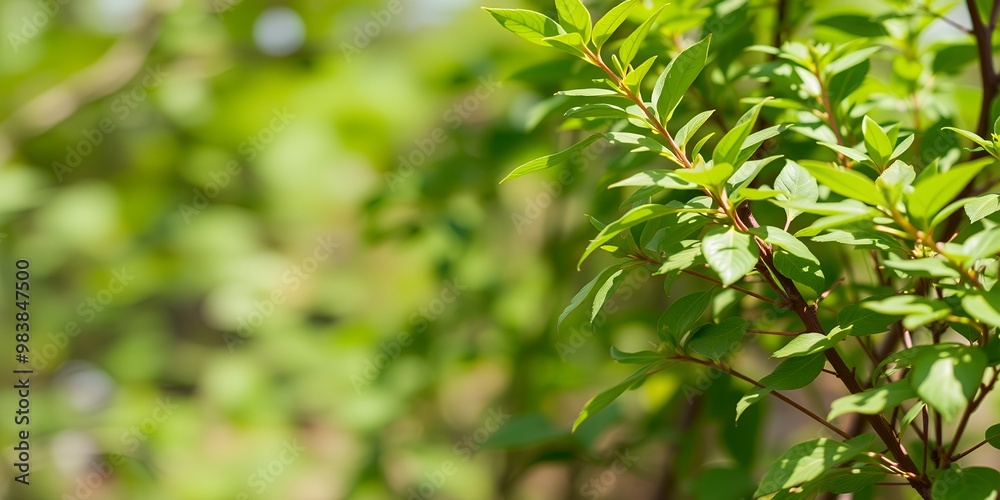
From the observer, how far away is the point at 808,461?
368 mm

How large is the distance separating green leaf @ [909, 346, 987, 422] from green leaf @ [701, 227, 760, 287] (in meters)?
0.08

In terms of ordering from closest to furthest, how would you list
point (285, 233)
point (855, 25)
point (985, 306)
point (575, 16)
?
point (985, 306) < point (575, 16) < point (855, 25) < point (285, 233)

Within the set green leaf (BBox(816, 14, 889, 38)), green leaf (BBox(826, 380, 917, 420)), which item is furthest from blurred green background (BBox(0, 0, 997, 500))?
green leaf (BBox(826, 380, 917, 420))

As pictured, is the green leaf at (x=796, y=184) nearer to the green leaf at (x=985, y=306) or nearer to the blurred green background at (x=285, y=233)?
the green leaf at (x=985, y=306)

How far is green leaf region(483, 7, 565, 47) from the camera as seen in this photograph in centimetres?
41

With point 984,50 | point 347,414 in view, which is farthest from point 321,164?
point 984,50

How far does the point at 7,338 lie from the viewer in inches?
63.3

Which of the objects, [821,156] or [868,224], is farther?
[821,156]

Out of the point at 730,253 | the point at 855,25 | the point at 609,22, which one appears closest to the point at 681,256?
the point at 730,253

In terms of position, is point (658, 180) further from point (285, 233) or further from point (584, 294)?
point (285, 233)

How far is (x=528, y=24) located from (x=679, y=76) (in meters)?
0.09

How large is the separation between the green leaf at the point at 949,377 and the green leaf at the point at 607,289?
0.47 ft

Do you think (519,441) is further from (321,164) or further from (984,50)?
(321,164)

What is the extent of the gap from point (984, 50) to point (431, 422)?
3.82 feet
